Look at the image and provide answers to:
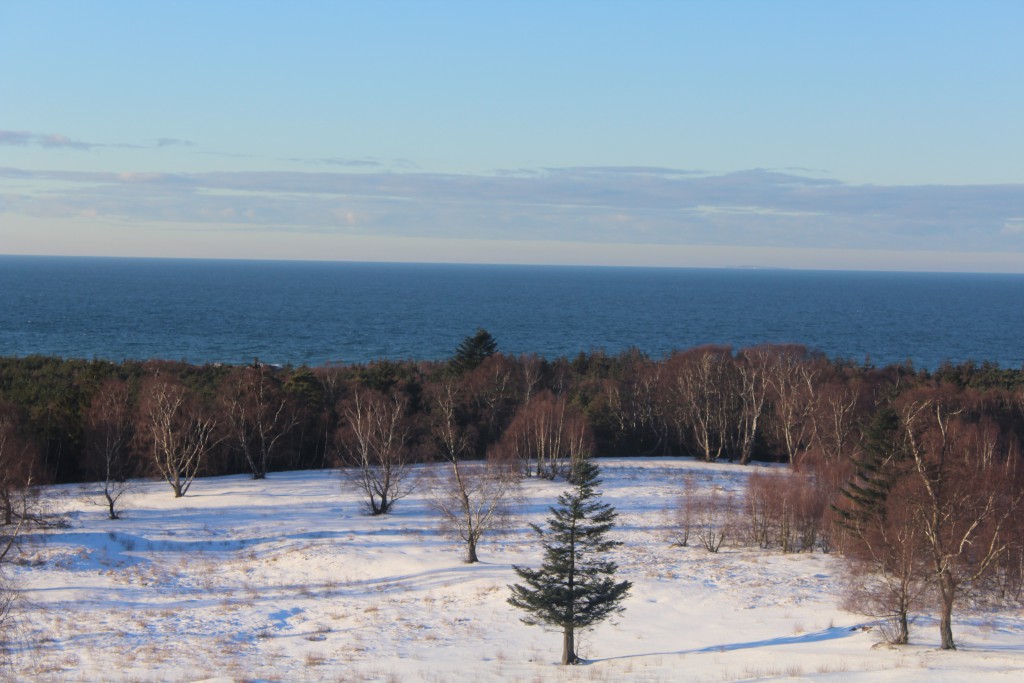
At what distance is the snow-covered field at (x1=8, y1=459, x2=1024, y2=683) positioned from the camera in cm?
2158

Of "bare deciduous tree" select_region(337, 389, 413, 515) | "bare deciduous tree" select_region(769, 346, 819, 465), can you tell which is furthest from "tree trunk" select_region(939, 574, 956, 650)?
"bare deciduous tree" select_region(769, 346, 819, 465)

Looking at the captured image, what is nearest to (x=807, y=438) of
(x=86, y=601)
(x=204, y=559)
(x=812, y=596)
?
(x=812, y=596)

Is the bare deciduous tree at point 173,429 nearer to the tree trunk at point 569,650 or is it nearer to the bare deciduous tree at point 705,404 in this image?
the tree trunk at point 569,650

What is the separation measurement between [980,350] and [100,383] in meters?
109

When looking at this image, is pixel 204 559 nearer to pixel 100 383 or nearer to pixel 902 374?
pixel 100 383

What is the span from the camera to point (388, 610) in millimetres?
27875

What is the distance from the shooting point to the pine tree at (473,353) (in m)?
67.5

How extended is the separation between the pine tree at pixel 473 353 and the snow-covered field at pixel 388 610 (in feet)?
91.0

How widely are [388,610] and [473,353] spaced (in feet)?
137

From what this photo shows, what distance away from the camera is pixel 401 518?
38.8 metres

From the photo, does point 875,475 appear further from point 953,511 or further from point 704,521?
point 953,511

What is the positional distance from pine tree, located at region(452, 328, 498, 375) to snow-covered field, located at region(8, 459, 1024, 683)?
27732mm

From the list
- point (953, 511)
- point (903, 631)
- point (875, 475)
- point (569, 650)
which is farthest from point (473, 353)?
point (953, 511)

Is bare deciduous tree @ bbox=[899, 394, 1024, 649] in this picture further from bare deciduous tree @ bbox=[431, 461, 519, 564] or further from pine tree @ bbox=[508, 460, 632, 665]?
bare deciduous tree @ bbox=[431, 461, 519, 564]
